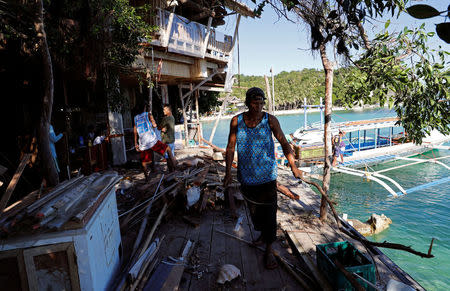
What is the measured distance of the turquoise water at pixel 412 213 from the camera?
1105cm

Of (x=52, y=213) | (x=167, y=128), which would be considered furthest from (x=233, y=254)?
(x=167, y=128)

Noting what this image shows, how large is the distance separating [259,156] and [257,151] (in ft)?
0.21

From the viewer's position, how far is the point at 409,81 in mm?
3895

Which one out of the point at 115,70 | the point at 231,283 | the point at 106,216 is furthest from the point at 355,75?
the point at 115,70

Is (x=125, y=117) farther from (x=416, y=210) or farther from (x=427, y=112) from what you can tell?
(x=416, y=210)

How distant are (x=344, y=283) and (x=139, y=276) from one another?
2.02 meters

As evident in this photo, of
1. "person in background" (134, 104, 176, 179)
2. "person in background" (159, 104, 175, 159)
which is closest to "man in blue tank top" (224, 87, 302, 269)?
"person in background" (134, 104, 176, 179)

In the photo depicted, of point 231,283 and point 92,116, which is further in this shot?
point 92,116

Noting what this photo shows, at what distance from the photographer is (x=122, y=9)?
21.4 feet

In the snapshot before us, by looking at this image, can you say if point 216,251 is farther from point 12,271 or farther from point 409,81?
point 409,81

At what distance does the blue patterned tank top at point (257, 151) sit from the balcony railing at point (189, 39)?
6863 millimetres

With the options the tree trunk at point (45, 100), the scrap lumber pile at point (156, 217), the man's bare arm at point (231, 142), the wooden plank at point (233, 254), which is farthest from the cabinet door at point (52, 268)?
the tree trunk at point (45, 100)

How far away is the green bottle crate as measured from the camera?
7.61 feet

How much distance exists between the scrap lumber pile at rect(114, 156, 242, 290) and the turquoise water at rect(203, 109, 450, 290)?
258 inches
